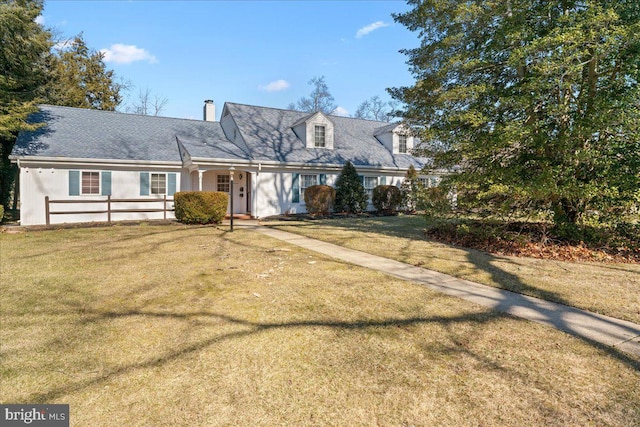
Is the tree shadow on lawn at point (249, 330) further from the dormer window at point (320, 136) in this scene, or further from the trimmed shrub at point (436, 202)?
the dormer window at point (320, 136)

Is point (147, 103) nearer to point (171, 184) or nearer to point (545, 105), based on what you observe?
point (171, 184)

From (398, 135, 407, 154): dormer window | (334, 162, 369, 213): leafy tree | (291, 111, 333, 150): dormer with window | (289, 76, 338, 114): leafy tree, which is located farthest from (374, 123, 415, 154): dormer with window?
(289, 76, 338, 114): leafy tree

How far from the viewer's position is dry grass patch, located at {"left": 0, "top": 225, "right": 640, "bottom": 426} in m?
2.43

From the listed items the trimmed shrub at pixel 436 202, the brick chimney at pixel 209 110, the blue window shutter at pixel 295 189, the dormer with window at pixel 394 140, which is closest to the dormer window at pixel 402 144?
the dormer with window at pixel 394 140

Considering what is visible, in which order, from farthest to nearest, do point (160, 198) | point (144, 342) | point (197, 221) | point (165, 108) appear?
point (165, 108) → point (160, 198) → point (197, 221) → point (144, 342)

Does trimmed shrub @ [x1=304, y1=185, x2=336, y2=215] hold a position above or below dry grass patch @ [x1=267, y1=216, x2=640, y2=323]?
above

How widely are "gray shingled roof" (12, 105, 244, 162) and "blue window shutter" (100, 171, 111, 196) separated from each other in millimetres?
725

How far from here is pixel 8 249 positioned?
8445 millimetres

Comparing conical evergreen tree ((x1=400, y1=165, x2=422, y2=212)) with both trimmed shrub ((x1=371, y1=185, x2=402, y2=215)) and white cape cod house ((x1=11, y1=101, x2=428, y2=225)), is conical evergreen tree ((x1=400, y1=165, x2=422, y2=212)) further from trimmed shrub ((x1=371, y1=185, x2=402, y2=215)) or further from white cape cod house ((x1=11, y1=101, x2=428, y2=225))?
white cape cod house ((x1=11, y1=101, x2=428, y2=225))

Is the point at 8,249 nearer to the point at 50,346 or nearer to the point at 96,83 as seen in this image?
the point at 50,346

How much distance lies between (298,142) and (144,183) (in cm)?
813

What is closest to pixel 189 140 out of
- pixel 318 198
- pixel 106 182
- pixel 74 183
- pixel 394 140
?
pixel 106 182

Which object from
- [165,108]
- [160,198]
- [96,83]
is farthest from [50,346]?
[165,108]

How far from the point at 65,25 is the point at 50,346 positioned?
30347mm
